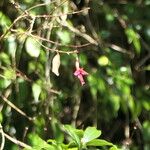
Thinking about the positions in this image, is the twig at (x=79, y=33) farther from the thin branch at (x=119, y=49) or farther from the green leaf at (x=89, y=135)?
the green leaf at (x=89, y=135)

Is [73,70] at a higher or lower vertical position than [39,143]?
higher

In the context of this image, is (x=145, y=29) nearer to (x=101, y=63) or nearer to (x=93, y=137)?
(x=101, y=63)

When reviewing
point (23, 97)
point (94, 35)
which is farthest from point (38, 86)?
point (94, 35)

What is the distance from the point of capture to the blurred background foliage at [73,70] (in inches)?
69.1

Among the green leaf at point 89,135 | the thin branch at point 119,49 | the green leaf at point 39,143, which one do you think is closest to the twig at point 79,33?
the thin branch at point 119,49

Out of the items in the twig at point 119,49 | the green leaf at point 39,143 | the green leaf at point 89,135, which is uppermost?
the twig at point 119,49

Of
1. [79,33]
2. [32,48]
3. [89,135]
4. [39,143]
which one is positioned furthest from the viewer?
[79,33]

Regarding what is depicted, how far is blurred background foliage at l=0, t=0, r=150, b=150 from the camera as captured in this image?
175 centimetres

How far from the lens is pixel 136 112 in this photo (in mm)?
2039

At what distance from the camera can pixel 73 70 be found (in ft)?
6.49

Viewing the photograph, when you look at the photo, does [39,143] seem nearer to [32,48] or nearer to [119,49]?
[32,48]

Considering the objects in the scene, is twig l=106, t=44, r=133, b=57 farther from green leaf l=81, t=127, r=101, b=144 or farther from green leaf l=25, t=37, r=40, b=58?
green leaf l=81, t=127, r=101, b=144

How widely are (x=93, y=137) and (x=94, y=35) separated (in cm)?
70

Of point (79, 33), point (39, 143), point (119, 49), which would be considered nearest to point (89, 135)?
point (39, 143)
